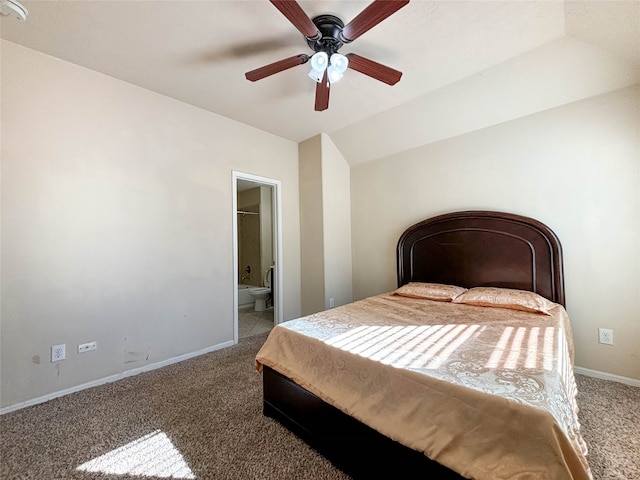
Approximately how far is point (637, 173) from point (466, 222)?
127 cm

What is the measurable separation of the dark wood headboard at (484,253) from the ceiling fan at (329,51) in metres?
1.78

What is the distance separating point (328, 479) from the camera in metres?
1.39

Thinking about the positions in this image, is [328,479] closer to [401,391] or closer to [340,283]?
[401,391]

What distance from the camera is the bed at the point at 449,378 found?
981 mm

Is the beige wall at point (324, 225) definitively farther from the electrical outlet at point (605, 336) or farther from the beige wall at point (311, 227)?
the electrical outlet at point (605, 336)

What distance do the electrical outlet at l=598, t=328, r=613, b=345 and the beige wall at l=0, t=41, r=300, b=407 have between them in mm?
3609

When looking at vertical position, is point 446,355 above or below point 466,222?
below

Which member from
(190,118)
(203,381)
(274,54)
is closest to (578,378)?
(203,381)

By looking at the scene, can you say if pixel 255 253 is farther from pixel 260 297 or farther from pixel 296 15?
pixel 296 15

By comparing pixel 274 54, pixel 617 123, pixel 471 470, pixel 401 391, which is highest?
pixel 274 54

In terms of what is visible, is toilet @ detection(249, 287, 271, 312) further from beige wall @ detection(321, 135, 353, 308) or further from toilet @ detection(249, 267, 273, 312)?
beige wall @ detection(321, 135, 353, 308)

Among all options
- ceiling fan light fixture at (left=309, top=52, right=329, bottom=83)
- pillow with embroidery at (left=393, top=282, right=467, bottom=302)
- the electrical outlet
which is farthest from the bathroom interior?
the electrical outlet

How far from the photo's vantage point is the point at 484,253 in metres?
2.84

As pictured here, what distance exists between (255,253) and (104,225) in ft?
12.2
